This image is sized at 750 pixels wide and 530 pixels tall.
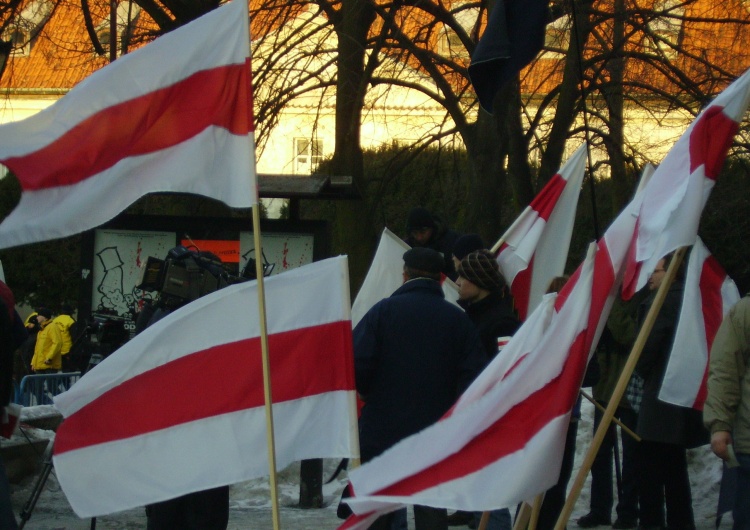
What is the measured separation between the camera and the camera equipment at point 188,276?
536cm

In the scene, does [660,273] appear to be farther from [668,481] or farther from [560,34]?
[560,34]

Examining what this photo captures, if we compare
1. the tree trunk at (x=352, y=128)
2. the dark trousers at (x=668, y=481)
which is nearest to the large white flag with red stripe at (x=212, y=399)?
the dark trousers at (x=668, y=481)

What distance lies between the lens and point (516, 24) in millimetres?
5809

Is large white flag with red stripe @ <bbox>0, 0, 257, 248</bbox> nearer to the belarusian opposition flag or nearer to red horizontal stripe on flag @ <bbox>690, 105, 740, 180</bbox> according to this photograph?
red horizontal stripe on flag @ <bbox>690, 105, 740, 180</bbox>

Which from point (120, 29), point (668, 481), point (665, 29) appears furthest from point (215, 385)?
point (120, 29)

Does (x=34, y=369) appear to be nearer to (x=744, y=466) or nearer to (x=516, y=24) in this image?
(x=516, y=24)

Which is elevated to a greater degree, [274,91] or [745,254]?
[274,91]

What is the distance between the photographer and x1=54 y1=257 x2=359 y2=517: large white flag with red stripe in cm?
438

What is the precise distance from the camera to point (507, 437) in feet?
12.8

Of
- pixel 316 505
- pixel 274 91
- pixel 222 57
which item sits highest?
pixel 274 91

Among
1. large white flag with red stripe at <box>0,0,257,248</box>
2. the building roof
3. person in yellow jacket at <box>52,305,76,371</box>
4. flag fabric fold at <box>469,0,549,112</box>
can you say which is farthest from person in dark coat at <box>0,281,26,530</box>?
person in yellow jacket at <box>52,305,76,371</box>

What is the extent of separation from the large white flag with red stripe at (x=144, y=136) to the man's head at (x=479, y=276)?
1676 millimetres

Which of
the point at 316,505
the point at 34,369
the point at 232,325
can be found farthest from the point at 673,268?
the point at 34,369

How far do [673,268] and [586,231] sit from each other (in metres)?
18.5
